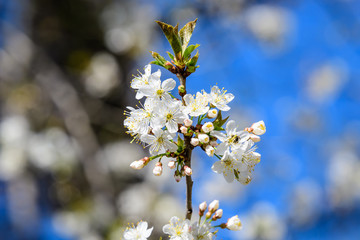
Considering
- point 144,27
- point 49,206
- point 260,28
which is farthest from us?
point 260,28

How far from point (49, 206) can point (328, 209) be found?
3.38m

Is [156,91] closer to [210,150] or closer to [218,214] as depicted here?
[210,150]

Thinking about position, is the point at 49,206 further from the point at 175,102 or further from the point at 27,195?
the point at 175,102

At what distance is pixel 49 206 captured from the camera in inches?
161

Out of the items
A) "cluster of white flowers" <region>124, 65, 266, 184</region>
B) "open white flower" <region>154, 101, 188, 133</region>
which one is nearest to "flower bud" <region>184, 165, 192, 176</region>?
"cluster of white flowers" <region>124, 65, 266, 184</region>

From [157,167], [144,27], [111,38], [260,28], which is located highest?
[260,28]

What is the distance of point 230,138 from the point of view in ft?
2.93

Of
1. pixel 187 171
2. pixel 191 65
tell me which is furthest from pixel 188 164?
pixel 191 65

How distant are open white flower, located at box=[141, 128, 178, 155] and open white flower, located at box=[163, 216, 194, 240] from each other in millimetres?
185

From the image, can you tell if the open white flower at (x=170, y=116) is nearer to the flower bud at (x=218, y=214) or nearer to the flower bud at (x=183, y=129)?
the flower bud at (x=183, y=129)

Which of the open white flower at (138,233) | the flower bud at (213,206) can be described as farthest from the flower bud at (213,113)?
the open white flower at (138,233)

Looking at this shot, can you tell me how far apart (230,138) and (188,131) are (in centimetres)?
12

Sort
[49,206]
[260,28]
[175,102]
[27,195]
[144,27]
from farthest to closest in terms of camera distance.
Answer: [260,28] < [144,27] < [49,206] < [27,195] < [175,102]

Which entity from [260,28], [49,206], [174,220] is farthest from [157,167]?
[260,28]
